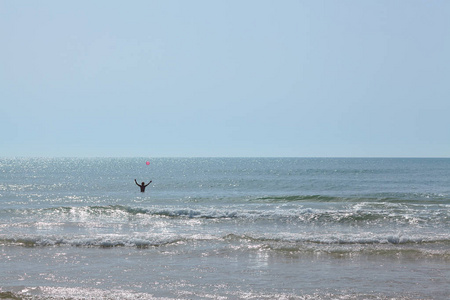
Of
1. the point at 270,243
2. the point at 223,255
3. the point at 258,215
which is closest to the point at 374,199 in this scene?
the point at 258,215

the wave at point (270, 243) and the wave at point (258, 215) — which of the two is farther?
the wave at point (258, 215)

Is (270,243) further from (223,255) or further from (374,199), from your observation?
(374,199)

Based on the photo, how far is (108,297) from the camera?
1187cm

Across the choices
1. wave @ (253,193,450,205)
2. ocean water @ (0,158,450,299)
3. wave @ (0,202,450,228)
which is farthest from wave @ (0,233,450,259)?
wave @ (253,193,450,205)

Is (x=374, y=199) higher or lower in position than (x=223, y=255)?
higher

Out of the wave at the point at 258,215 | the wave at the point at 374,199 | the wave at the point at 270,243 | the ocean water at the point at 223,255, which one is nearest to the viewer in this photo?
the ocean water at the point at 223,255

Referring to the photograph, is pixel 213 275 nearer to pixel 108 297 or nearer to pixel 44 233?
pixel 108 297

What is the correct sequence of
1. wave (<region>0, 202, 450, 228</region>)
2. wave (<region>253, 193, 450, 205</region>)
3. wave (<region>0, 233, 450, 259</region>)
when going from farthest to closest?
1. wave (<region>253, 193, 450, 205</region>)
2. wave (<region>0, 202, 450, 228</region>)
3. wave (<region>0, 233, 450, 259</region>)

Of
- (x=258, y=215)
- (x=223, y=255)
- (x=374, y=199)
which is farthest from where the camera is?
(x=374, y=199)

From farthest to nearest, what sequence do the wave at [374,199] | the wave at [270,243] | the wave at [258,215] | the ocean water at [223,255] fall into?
the wave at [374,199], the wave at [258,215], the wave at [270,243], the ocean water at [223,255]

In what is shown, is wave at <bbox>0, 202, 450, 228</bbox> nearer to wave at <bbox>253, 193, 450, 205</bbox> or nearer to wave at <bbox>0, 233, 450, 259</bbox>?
wave at <bbox>253, 193, 450, 205</bbox>

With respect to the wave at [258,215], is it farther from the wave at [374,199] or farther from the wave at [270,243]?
the wave at [270,243]

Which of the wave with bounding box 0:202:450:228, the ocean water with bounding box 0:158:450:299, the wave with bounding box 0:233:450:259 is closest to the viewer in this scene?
the ocean water with bounding box 0:158:450:299

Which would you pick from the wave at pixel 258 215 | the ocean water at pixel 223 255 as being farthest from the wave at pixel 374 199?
the ocean water at pixel 223 255
